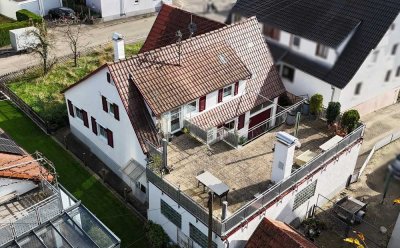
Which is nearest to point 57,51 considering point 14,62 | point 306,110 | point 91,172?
point 14,62

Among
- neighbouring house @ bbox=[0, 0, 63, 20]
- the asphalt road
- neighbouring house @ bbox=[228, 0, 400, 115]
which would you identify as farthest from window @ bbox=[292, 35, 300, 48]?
neighbouring house @ bbox=[0, 0, 63, 20]

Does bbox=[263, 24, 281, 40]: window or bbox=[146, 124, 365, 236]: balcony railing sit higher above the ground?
bbox=[263, 24, 281, 40]: window

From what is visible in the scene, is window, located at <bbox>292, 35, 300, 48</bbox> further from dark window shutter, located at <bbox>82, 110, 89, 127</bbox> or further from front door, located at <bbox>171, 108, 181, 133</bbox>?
dark window shutter, located at <bbox>82, 110, 89, 127</bbox>

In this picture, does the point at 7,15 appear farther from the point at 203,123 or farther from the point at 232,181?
the point at 232,181

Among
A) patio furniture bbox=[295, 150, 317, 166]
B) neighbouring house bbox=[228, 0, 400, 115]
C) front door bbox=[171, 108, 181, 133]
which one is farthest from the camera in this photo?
front door bbox=[171, 108, 181, 133]

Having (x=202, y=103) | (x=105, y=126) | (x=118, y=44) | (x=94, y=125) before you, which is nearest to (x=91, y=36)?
(x=118, y=44)

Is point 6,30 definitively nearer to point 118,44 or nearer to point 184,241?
point 118,44
